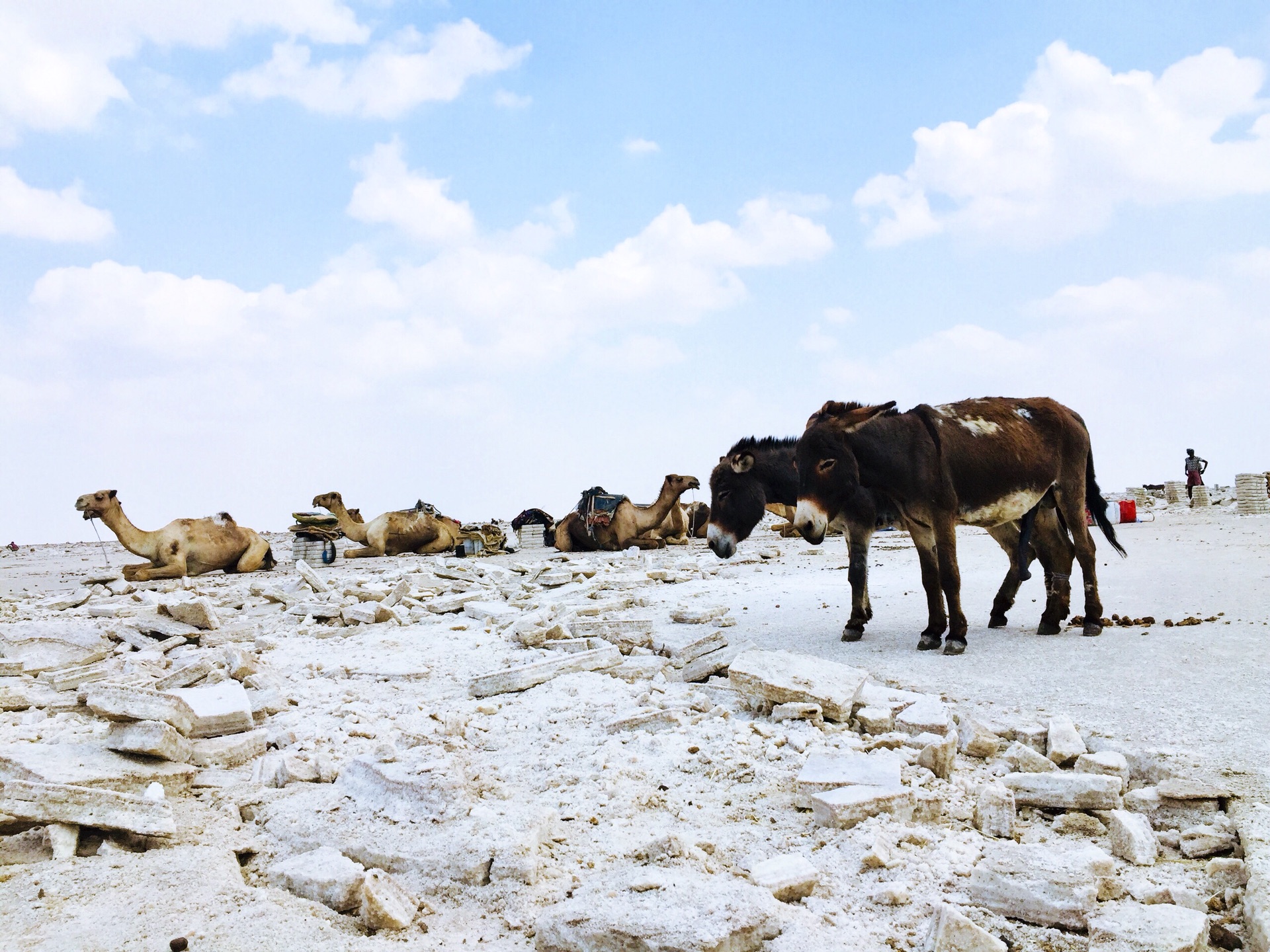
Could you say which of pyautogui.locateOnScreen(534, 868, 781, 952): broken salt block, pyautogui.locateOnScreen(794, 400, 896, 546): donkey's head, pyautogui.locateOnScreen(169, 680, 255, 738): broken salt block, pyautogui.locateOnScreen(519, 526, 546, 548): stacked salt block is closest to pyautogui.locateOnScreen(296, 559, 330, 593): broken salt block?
pyautogui.locateOnScreen(169, 680, 255, 738): broken salt block

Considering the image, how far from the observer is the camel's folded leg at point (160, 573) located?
1466cm

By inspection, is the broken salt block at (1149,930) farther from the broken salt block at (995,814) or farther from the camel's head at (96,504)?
the camel's head at (96,504)

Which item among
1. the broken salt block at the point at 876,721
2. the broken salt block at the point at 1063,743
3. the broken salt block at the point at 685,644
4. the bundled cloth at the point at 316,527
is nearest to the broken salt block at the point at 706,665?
the broken salt block at the point at 685,644

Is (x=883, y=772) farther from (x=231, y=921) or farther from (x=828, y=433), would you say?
(x=828, y=433)

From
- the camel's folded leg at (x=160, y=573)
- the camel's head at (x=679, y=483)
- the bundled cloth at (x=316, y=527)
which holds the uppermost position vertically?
the camel's head at (x=679, y=483)

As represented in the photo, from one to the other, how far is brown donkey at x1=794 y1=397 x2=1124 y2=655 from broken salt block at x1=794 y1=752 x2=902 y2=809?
2949mm

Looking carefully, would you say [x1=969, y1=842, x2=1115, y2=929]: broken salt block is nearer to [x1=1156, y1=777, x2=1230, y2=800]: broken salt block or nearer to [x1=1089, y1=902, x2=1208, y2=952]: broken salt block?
[x1=1089, y1=902, x2=1208, y2=952]: broken salt block

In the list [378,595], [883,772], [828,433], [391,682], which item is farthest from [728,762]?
[378,595]

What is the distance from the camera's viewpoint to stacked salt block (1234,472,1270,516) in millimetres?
22641

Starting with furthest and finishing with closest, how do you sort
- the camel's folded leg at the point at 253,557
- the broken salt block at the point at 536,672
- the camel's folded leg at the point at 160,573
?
the camel's folded leg at the point at 253,557 → the camel's folded leg at the point at 160,573 → the broken salt block at the point at 536,672

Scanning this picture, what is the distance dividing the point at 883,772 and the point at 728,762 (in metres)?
0.70

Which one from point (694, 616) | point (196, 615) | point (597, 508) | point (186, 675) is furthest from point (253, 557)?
point (694, 616)

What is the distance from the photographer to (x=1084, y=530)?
7070 mm

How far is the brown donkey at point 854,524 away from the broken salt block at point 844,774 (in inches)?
131
